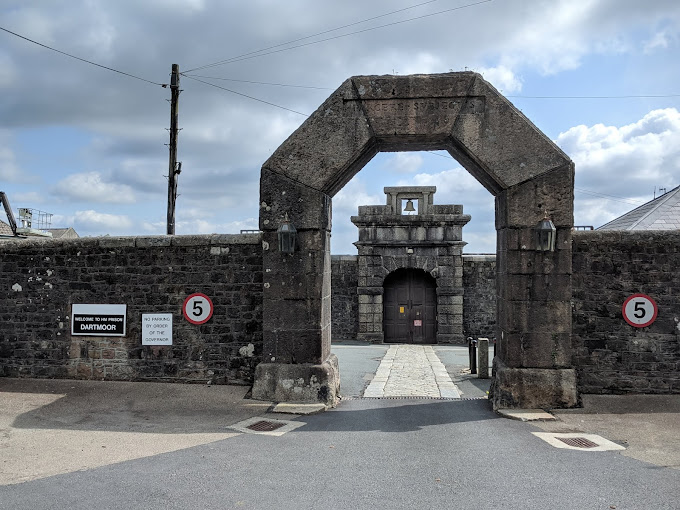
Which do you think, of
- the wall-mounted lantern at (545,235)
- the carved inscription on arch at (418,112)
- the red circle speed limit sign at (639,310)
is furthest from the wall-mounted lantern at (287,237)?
the red circle speed limit sign at (639,310)

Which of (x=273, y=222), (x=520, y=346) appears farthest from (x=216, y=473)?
(x=520, y=346)

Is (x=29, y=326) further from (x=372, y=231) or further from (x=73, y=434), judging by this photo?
(x=372, y=231)

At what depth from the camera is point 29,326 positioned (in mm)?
9000

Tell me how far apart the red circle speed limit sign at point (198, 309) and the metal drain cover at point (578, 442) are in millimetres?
5215

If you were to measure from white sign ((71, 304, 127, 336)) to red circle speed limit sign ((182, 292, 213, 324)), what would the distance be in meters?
1.07

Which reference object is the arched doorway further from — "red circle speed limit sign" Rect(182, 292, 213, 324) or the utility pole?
"red circle speed limit sign" Rect(182, 292, 213, 324)

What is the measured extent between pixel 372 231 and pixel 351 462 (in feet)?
43.9

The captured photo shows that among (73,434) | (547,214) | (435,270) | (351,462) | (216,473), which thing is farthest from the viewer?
(435,270)

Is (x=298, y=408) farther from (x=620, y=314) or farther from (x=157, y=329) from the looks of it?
(x=620, y=314)

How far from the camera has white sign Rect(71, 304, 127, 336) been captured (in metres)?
8.72

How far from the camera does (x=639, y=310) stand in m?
7.80

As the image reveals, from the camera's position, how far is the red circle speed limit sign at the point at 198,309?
27.8 ft

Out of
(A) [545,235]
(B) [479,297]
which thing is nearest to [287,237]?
(A) [545,235]

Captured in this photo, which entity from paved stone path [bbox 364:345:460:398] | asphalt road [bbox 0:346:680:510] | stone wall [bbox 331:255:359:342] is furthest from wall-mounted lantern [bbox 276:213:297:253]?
stone wall [bbox 331:255:359:342]
